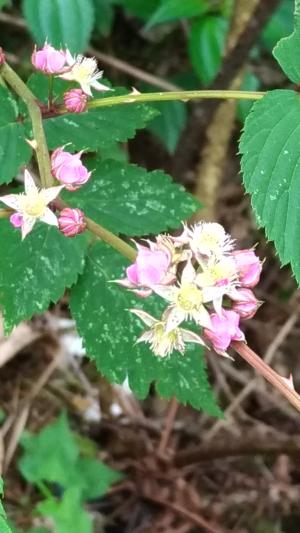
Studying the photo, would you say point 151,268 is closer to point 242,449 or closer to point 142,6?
point 242,449

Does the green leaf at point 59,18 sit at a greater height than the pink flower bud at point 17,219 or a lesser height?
greater

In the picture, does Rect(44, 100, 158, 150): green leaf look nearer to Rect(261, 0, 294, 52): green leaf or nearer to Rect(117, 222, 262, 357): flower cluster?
Rect(117, 222, 262, 357): flower cluster

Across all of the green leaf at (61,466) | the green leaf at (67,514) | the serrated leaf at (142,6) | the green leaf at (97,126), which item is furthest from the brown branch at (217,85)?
the green leaf at (67,514)

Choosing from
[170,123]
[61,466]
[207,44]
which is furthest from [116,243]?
[170,123]

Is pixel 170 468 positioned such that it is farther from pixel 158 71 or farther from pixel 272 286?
pixel 158 71

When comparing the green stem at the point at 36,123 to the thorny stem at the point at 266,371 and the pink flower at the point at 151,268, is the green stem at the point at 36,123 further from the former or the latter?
the thorny stem at the point at 266,371

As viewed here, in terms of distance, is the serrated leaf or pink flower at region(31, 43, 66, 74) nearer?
pink flower at region(31, 43, 66, 74)

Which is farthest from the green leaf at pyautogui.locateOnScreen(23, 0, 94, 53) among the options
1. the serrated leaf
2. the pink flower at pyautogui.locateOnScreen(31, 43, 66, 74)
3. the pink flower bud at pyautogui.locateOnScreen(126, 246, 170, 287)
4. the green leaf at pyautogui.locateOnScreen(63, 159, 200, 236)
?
the pink flower bud at pyautogui.locateOnScreen(126, 246, 170, 287)
